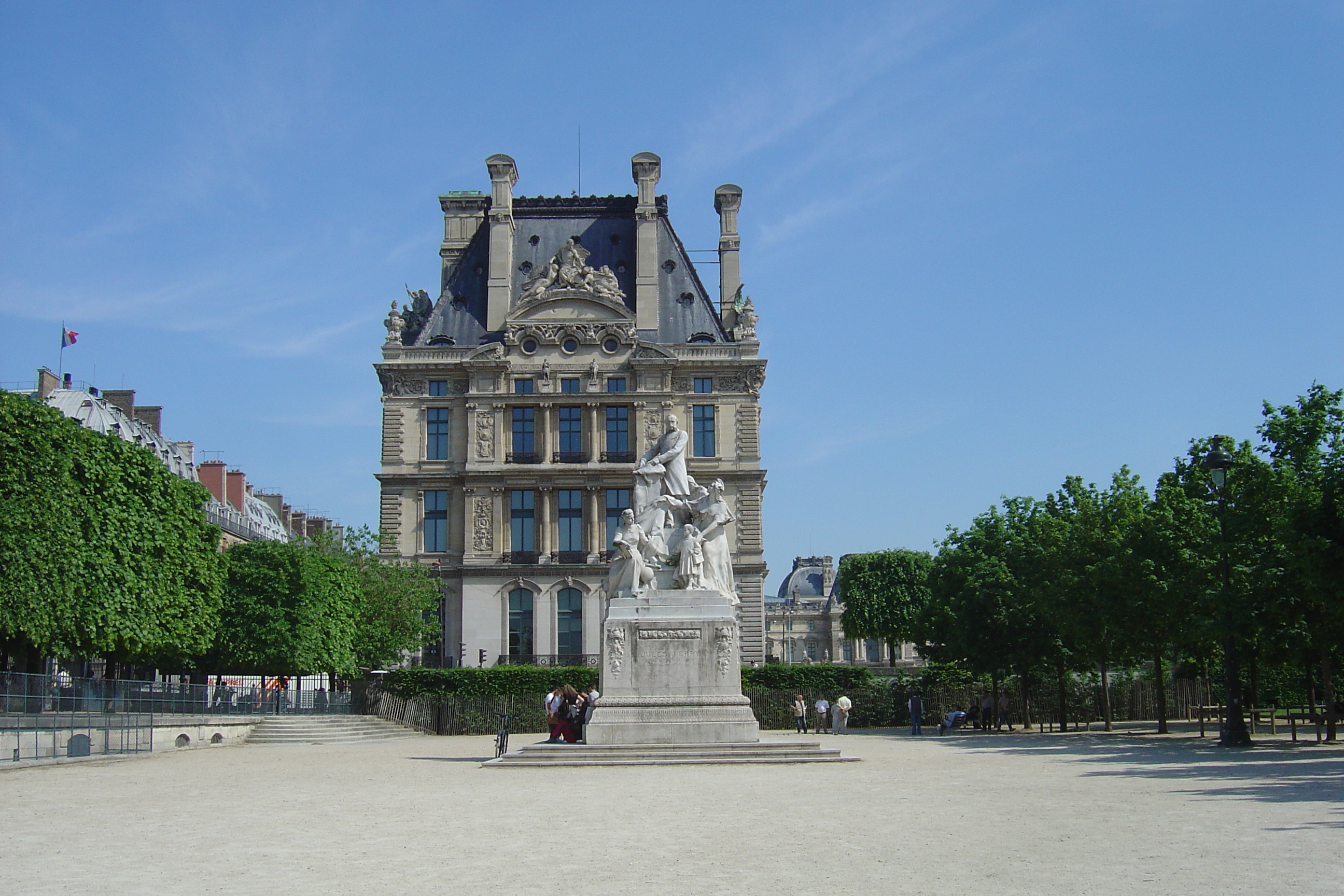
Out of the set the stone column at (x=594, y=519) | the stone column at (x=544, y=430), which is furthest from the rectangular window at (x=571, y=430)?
the stone column at (x=594, y=519)

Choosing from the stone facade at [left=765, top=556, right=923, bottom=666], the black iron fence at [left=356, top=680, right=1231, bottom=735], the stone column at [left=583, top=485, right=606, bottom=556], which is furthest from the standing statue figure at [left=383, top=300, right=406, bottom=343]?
the stone facade at [left=765, top=556, right=923, bottom=666]

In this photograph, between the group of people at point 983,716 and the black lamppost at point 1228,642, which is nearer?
the black lamppost at point 1228,642

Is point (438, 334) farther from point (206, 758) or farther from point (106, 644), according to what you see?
point (206, 758)

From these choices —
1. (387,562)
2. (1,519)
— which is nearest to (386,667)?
(387,562)

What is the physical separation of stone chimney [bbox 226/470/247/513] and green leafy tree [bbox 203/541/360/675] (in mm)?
32124

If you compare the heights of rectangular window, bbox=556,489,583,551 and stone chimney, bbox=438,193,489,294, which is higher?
stone chimney, bbox=438,193,489,294

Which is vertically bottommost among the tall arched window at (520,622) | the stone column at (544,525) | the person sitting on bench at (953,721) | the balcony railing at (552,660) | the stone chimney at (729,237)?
the person sitting on bench at (953,721)

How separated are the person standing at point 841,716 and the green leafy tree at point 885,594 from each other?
3615 centimetres

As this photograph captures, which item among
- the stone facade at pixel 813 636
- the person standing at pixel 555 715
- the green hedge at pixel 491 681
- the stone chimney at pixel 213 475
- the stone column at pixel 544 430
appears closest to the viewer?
the person standing at pixel 555 715

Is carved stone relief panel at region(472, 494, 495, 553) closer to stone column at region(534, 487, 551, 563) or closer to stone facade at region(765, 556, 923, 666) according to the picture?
stone column at region(534, 487, 551, 563)

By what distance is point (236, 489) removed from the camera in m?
74.1

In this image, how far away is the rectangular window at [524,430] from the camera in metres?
55.7

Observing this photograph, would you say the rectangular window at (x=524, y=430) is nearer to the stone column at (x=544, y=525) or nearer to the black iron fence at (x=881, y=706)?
the stone column at (x=544, y=525)

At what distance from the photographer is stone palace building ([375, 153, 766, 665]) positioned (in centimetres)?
5425
